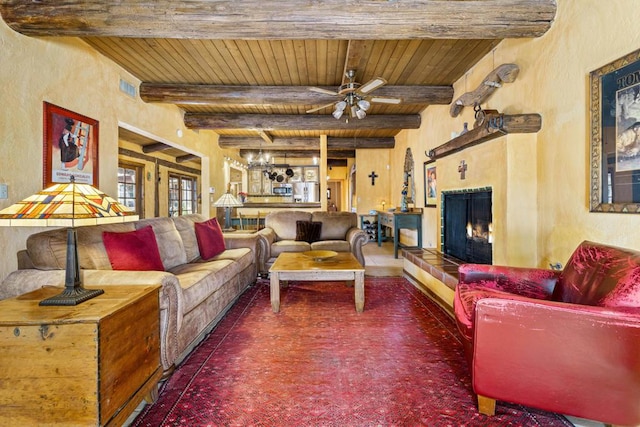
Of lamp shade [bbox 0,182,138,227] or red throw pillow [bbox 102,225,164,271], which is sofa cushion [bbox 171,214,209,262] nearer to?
red throw pillow [bbox 102,225,164,271]

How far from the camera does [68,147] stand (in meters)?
2.88

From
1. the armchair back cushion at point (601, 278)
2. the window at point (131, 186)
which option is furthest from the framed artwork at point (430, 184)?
the window at point (131, 186)

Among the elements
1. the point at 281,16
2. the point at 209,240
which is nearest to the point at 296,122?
the point at 209,240

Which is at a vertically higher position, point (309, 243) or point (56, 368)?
point (309, 243)

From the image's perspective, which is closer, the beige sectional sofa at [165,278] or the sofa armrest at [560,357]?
the sofa armrest at [560,357]

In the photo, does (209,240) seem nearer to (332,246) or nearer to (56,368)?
(332,246)

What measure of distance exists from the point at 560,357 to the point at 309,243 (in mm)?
3575

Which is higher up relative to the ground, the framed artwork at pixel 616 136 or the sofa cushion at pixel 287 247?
the framed artwork at pixel 616 136

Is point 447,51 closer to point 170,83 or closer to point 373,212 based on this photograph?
point 170,83

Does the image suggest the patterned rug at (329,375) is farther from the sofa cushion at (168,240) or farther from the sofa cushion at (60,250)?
the sofa cushion at (60,250)

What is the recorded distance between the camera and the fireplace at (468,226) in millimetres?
3018

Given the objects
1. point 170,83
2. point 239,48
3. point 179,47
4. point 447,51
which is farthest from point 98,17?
point 447,51

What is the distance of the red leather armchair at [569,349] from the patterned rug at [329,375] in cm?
24

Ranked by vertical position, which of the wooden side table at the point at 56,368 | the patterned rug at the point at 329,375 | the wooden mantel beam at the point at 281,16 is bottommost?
the patterned rug at the point at 329,375
